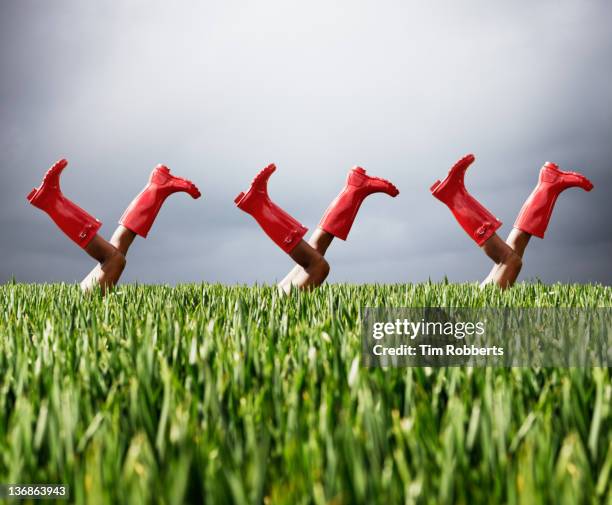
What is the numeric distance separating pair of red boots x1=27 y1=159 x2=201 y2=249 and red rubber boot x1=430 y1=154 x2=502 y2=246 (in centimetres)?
142

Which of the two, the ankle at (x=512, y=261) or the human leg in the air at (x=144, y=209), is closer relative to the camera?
the human leg in the air at (x=144, y=209)

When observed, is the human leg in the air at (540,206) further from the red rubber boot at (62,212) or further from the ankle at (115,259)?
the red rubber boot at (62,212)

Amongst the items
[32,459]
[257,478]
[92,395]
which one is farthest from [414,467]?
[92,395]

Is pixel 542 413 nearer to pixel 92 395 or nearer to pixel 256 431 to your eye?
pixel 256 431

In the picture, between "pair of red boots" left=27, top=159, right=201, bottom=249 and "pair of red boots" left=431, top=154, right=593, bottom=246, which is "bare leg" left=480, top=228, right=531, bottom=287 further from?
"pair of red boots" left=27, top=159, right=201, bottom=249

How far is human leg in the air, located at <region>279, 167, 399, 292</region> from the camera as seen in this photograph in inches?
131

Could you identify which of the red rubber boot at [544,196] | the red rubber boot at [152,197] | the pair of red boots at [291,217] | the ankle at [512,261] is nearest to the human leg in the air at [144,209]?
the red rubber boot at [152,197]

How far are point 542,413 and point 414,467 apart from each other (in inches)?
12.1

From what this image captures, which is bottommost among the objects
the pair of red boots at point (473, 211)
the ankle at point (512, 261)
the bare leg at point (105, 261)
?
the ankle at point (512, 261)

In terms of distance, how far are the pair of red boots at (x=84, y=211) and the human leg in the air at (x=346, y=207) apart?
739 millimetres

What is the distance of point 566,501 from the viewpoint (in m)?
0.58

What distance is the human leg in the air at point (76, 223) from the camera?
10.6 ft

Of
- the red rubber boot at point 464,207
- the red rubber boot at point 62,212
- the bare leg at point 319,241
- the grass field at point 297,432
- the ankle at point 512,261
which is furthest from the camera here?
the ankle at point 512,261

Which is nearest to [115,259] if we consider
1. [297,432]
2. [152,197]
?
[152,197]
